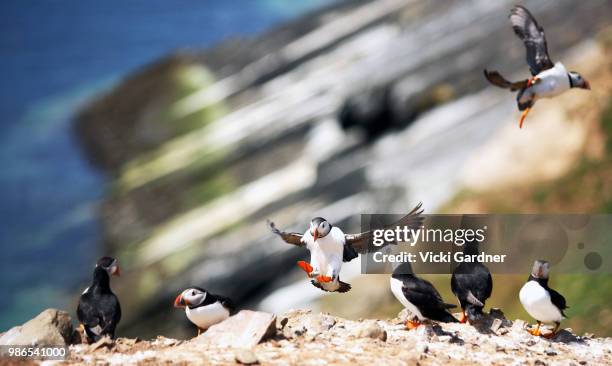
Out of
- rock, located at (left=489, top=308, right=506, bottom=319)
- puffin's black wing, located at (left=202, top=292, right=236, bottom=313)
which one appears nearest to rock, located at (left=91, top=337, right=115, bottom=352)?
puffin's black wing, located at (left=202, top=292, right=236, bottom=313)

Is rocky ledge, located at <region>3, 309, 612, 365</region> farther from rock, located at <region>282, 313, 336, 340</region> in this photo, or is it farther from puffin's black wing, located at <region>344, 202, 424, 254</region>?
puffin's black wing, located at <region>344, 202, 424, 254</region>

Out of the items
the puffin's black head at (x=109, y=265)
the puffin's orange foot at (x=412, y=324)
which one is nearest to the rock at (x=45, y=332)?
the puffin's black head at (x=109, y=265)

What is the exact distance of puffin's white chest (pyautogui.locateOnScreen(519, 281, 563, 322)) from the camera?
27.2ft

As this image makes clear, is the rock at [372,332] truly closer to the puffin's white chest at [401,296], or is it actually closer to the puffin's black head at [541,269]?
the puffin's white chest at [401,296]

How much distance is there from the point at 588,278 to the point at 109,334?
11.3 metres

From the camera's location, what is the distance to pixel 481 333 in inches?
339

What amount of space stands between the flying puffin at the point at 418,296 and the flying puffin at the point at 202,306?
71.7 inches

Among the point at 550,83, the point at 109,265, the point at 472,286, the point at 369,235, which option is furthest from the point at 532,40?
the point at 109,265

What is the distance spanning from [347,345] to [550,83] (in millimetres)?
4252

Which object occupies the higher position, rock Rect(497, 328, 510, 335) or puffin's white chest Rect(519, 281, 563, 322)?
puffin's white chest Rect(519, 281, 563, 322)

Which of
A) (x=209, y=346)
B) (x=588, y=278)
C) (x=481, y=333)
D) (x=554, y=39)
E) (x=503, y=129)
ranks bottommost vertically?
(x=209, y=346)

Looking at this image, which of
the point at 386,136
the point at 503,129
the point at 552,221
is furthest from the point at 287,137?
the point at 552,221

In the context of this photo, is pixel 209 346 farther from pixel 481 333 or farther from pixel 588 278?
pixel 588 278

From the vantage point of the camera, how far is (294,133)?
21250mm
